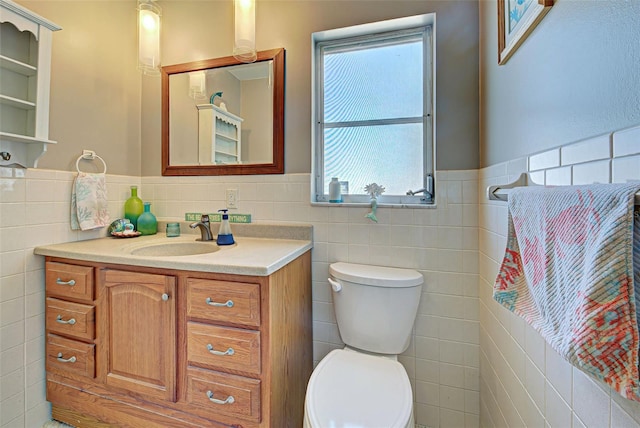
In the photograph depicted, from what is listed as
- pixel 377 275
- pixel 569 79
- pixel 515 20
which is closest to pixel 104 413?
pixel 377 275

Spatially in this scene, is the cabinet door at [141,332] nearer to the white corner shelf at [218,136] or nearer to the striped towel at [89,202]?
the striped towel at [89,202]

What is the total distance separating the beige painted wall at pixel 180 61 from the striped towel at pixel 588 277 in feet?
2.83

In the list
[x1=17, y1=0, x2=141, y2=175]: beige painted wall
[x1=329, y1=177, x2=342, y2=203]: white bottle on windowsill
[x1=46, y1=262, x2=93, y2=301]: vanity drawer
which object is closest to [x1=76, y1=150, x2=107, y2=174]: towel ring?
[x1=17, y1=0, x2=141, y2=175]: beige painted wall

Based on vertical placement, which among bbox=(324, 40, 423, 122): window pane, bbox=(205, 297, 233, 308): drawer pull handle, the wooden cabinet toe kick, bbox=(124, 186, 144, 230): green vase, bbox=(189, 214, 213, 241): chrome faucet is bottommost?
the wooden cabinet toe kick

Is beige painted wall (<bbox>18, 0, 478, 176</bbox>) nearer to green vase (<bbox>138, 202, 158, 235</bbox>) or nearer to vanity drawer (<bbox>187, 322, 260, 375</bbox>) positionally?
green vase (<bbox>138, 202, 158, 235</bbox>)

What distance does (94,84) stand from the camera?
1.55 metres

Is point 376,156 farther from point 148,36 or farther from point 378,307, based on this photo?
point 148,36

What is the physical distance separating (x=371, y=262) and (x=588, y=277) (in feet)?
3.40

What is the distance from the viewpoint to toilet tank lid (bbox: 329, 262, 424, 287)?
1217 mm

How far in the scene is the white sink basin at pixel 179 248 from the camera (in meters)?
1.48

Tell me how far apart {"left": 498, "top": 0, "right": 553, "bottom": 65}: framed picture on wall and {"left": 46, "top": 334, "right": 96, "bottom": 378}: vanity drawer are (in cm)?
200

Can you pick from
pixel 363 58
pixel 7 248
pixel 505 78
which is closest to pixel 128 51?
pixel 7 248

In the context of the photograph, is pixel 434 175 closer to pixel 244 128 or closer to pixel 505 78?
pixel 505 78

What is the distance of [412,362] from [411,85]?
142 cm
